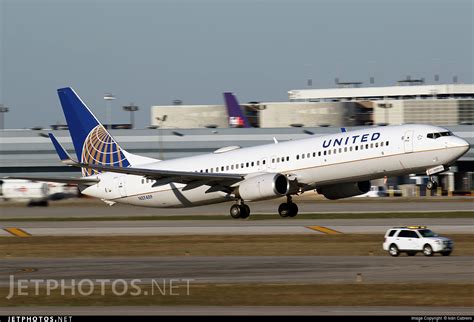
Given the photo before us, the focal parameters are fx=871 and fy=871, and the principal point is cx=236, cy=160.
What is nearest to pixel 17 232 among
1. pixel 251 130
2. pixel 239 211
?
pixel 239 211

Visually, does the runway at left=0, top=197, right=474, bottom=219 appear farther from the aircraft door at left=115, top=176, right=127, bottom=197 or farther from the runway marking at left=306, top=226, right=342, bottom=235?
the runway marking at left=306, top=226, right=342, bottom=235

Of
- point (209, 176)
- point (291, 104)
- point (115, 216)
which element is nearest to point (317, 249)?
point (209, 176)

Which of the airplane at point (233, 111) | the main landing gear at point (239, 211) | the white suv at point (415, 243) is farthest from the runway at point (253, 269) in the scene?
the airplane at point (233, 111)

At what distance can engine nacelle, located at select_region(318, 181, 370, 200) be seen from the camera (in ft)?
184

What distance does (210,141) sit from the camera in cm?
13200

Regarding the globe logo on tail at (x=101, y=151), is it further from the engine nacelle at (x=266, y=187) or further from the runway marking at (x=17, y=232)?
the engine nacelle at (x=266, y=187)

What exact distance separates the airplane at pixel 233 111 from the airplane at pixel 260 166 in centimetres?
9758

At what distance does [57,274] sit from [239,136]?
95551 millimetres

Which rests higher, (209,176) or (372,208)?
(209,176)

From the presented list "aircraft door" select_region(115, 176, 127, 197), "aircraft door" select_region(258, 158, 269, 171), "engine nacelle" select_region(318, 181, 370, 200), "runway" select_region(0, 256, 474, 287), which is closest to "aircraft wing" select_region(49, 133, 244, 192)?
"aircraft door" select_region(258, 158, 269, 171)

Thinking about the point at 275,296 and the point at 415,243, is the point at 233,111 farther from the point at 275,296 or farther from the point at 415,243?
the point at 275,296

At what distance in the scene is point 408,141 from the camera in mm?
51219

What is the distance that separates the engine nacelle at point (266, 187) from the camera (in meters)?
54.0

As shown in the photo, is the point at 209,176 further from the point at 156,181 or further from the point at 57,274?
the point at 57,274
